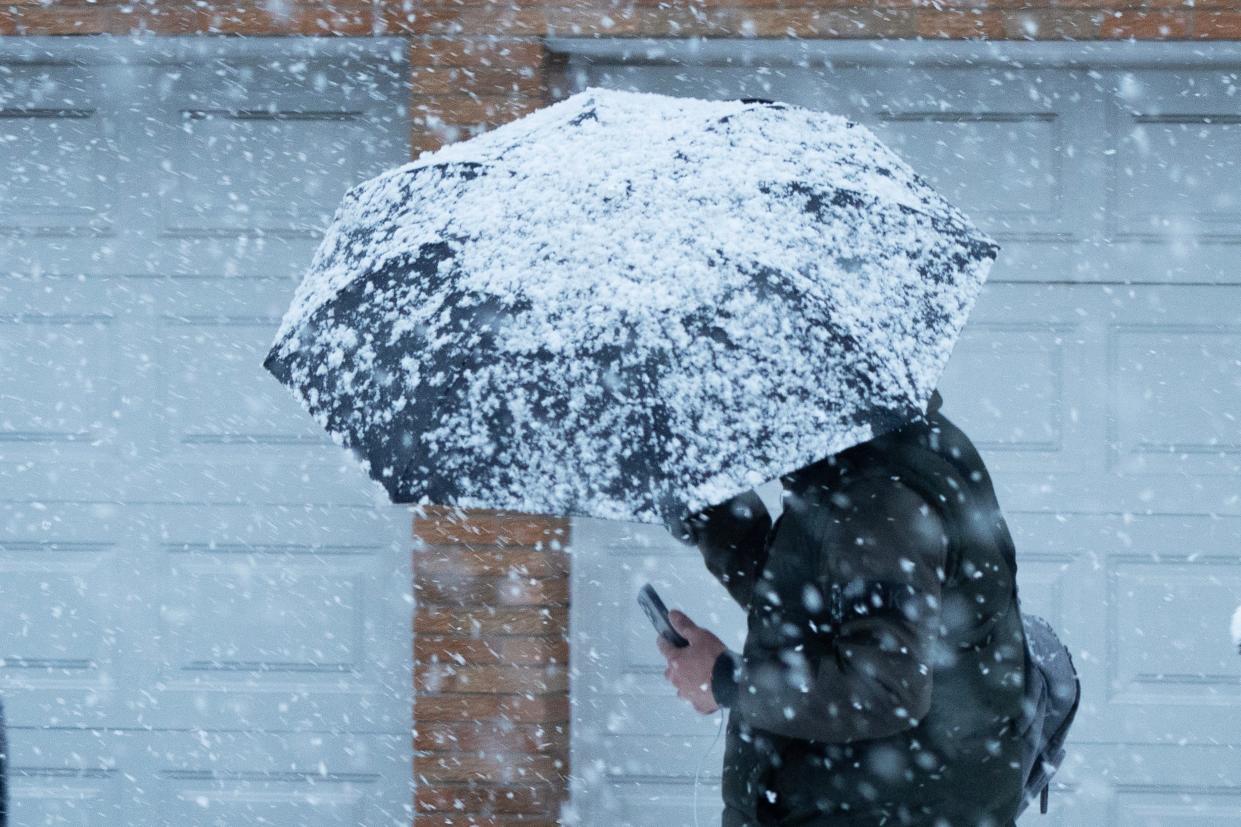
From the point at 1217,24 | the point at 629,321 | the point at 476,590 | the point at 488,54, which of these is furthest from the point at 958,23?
the point at 629,321

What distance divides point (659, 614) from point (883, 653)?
13.7 inches

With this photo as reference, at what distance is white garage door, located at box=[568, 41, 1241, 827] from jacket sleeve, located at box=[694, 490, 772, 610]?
1.90m

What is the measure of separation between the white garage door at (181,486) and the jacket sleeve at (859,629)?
96.7 inches

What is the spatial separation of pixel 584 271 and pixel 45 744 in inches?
136

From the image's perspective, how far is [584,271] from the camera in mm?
1513

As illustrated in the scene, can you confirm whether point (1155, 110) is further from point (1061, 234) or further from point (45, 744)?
point (45, 744)

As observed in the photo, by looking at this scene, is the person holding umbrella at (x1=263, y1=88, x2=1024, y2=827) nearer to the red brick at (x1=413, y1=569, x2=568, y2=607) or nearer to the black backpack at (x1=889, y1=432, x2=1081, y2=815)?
the black backpack at (x1=889, y1=432, x2=1081, y2=815)

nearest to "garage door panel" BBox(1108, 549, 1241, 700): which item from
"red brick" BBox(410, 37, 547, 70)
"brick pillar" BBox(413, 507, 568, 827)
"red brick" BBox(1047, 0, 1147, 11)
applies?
"red brick" BBox(1047, 0, 1147, 11)

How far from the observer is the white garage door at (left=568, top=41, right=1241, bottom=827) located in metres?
3.86

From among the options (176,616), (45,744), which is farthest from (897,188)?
(45,744)

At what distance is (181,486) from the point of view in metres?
4.09

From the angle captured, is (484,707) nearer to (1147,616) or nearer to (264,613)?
(264,613)

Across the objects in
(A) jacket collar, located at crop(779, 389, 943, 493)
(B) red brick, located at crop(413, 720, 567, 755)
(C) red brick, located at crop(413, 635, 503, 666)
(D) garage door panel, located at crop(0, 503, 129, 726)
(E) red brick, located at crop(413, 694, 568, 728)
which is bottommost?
(D) garage door panel, located at crop(0, 503, 129, 726)

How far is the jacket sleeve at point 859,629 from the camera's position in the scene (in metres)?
1.65
